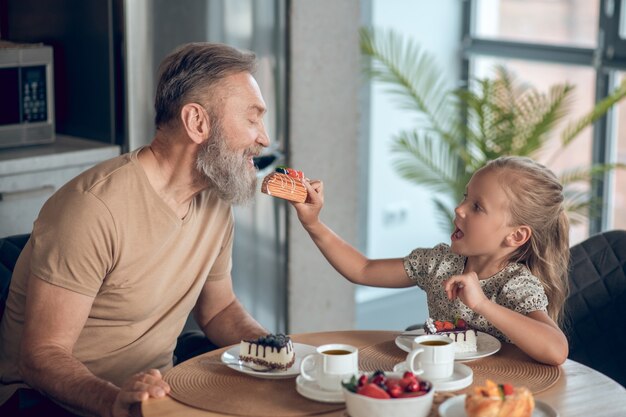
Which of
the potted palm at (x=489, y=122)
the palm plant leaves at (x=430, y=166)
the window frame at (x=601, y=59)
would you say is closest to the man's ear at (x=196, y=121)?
the potted palm at (x=489, y=122)

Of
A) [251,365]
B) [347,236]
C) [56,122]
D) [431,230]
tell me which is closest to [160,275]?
[251,365]

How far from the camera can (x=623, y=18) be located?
4.69 m

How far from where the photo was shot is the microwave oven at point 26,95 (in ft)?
10.2

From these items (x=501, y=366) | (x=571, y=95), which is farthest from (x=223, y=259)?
(x=571, y=95)

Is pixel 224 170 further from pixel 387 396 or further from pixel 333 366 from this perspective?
pixel 387 396

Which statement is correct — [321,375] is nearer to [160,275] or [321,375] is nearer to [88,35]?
[160,275]

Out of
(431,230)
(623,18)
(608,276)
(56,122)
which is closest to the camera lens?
(608,276)

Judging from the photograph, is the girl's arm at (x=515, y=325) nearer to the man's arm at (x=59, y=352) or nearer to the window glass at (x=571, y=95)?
the man's arm at (x=59, y=352)

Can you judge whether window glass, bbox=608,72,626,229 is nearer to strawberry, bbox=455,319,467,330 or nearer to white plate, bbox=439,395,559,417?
strawberry, bbox=455,319,467,330

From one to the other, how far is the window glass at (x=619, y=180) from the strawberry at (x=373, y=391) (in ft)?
12.0

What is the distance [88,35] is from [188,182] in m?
1.12

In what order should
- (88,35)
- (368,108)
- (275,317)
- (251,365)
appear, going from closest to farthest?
(251,365), (88,35), (275,317), (368,108)

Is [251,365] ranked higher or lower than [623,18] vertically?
lower

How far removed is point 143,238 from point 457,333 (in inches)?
29.8
